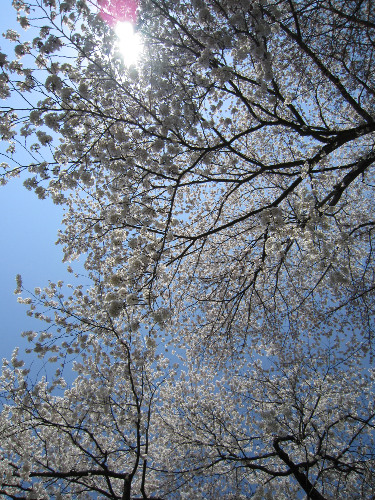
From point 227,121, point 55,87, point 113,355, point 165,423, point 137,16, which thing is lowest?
point 165,423

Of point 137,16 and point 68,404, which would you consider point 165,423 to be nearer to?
point 68,404

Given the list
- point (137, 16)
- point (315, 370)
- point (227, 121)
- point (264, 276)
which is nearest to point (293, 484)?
point (315, 370)

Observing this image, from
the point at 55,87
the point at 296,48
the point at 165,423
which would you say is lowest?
the point at 165,423

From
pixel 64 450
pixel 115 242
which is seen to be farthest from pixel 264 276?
pixel 64 450

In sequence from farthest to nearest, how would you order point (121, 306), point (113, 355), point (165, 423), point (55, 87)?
point (165, 423) < point (113, 355) < point (55, 87) < point (121, 306)

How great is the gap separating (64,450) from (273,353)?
7.03 meters

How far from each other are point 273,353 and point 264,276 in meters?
2.52

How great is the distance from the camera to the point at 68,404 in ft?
27.0

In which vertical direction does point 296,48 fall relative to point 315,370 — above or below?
above

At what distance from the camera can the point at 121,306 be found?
383cm

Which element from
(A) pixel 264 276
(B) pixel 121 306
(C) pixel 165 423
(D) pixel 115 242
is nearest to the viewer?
A: (B) pixel 121 306

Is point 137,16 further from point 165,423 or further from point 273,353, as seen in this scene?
point 165,423

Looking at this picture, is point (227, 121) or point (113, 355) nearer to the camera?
point (227, 121)

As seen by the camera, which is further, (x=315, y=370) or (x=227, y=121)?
(x=315, y=370)
